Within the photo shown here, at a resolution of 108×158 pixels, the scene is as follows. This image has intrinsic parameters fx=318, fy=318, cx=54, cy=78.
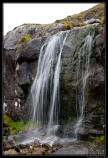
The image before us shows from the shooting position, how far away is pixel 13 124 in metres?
18.1

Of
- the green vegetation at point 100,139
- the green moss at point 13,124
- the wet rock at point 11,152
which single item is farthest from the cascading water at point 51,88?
the wet rock at point 11,152

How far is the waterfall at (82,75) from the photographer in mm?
14531

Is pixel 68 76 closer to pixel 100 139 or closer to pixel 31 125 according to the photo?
pixel 31 125

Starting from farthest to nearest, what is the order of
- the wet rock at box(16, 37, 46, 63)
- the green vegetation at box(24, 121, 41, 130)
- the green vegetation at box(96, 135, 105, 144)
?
1. the wet rock at box(16, 37, 46, 63)
2. the green vegetation at box(24, 121, 41, 130)
3. the green vegetation at box(96, 135, 105, 144)

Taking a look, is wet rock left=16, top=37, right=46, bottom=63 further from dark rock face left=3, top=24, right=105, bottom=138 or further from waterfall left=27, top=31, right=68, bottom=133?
waterfall left=27, top=31, right=68, bottom=133

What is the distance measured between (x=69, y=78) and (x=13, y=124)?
4.83 meters

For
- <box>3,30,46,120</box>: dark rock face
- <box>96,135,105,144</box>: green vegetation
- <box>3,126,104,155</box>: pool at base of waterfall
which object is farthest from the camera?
<box>3,30,46,120</box>: dark rock face

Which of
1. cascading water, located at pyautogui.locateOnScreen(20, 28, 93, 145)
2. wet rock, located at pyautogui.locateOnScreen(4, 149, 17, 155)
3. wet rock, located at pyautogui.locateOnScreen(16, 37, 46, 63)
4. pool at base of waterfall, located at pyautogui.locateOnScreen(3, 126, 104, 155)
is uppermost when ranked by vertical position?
wet rock, located at pyautogui.locateOnScreen(16, 37, 46, 63)

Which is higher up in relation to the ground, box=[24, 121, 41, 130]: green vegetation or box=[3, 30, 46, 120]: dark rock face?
box=[3, 30, 46, 120]: dark rock face

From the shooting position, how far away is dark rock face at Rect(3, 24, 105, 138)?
14.1 meters

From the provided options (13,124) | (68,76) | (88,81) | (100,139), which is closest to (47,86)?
(68,76)

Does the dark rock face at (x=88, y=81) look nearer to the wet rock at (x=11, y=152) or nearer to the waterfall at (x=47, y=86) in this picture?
the waterfall at (x=47, y=86)

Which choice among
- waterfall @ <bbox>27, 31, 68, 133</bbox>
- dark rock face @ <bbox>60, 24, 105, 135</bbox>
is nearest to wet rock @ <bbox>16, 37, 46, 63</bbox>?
waterfall @ <bbox>27, 31, 68, 133</bbox>

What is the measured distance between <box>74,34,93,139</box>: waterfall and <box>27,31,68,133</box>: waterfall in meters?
1.23
